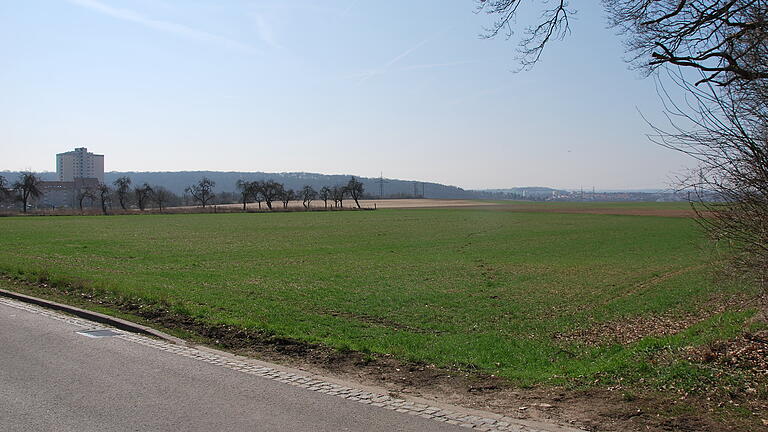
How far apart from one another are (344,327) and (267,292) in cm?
581

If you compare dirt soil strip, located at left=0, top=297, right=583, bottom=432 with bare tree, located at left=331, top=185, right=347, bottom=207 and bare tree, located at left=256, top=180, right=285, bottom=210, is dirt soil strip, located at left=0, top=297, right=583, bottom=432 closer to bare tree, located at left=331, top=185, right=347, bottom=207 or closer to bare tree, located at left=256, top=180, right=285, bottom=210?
bare tree, located at left=256, top=180, right=285, bottom=210

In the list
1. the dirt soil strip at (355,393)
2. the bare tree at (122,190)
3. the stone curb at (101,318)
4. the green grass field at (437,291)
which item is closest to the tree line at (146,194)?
the bare tree at (122,190)

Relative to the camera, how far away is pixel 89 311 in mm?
12461

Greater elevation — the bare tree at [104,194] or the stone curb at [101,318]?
the bare tree at [104,194]

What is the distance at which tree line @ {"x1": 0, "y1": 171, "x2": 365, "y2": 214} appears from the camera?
10825 cm

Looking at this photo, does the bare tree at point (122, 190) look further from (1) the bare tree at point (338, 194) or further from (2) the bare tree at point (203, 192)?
(1) the bare tree at point (338, 194)

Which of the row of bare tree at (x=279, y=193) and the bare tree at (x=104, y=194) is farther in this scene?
the row of bare tree at (x=279, y=193)

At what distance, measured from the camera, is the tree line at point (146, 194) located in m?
108

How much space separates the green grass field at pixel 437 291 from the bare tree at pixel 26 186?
78.8 m

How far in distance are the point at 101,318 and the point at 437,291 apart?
10.8 m

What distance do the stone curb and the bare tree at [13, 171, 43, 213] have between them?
108553 millimetres

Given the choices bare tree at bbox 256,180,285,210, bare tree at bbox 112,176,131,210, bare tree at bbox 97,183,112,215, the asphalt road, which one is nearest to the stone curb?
the asphalt road

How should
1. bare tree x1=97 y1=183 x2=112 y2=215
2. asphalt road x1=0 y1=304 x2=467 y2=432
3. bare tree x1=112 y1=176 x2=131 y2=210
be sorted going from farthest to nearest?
A: bare tree x1=112 y1=176 x2=131 y2=210, bare tree x1=97 y1=183 x2=112 y2=215, asphalt road x1=0 y1=304 x2=467 y2=432

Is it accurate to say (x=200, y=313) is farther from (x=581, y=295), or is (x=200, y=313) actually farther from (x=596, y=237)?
(x=596, y=237)
